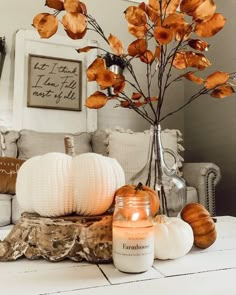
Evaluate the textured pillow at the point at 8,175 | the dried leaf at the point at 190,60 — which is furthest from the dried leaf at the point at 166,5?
A: the textured pillow at the point at 8,175

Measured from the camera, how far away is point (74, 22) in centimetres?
67

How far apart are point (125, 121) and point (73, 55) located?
751 millimetres

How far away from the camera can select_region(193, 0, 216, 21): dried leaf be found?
0.65 metres

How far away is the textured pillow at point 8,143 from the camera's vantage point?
A: 7.10 ft

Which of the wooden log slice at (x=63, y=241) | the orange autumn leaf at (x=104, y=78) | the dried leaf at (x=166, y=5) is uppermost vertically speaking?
the dried leaf at (x=166, y=5)

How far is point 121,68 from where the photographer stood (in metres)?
2.83

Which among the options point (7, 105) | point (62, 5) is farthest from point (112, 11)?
point (62, 5)

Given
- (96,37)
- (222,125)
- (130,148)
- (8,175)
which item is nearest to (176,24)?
(8,175)

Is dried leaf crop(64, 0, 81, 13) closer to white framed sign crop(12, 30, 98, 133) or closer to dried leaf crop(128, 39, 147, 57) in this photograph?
dried leaf crop(128, 39, 147, 57)

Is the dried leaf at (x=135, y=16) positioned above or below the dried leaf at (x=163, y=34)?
above

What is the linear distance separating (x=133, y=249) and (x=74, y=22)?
18.8 inches

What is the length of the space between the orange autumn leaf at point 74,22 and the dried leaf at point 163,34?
158mm

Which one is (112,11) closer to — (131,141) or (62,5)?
(131,141)

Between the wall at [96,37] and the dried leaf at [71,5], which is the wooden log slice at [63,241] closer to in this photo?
the dried leaf at [71,5]
